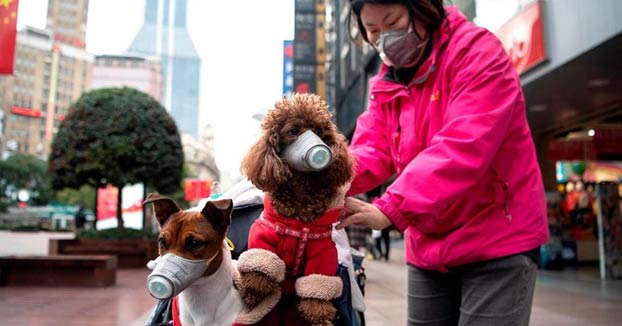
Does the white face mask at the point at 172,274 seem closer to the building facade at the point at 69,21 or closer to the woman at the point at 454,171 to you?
the woman at the point at 454,171

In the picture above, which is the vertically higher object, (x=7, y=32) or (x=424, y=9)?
(x=7, y=32)

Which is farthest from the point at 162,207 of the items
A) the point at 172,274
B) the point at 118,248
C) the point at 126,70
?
the point at 126,70

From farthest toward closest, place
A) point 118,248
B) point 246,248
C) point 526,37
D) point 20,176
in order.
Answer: point 20,176 → point 118,248 → point 526,37 → point 246,248

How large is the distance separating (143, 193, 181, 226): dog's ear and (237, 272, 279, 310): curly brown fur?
34 cm

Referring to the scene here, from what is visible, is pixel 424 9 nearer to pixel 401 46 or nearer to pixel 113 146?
pixel 401 46

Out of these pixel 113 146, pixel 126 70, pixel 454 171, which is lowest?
pixel 454 171

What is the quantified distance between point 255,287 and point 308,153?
1.59ft

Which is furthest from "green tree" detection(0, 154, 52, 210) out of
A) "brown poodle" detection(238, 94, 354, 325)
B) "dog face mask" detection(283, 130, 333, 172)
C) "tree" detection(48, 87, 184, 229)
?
"dog face mask" detection(283, 130, 333, 172)

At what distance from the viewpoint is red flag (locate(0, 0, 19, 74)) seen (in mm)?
7484

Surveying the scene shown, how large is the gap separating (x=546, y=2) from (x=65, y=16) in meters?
123

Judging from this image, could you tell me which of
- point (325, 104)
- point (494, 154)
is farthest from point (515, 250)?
point (325, 104)

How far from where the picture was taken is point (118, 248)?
509 inches

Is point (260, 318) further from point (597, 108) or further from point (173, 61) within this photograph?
point (173, 61)

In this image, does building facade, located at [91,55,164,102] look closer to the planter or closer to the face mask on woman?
the planter
